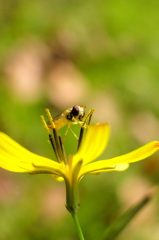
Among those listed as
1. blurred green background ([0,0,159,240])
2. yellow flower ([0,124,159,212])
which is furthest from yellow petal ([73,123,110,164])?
blurred green background ([0,0,159,240])

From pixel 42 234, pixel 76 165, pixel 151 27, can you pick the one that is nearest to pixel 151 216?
pixel 42 234

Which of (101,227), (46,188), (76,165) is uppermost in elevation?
(76,165)

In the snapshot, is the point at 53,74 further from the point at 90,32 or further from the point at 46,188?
the point at 46,188

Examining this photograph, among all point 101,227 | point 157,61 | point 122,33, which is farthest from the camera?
point 122,33

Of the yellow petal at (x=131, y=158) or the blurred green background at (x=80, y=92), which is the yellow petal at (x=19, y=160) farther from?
the blurred green background at (x=80, y=92)

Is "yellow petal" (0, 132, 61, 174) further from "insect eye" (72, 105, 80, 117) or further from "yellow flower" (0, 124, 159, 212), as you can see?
"insect eye" (72, 105, 80, 117)

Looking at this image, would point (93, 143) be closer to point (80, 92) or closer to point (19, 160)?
point (19, 160)

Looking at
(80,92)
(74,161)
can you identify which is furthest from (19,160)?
(80,92)
